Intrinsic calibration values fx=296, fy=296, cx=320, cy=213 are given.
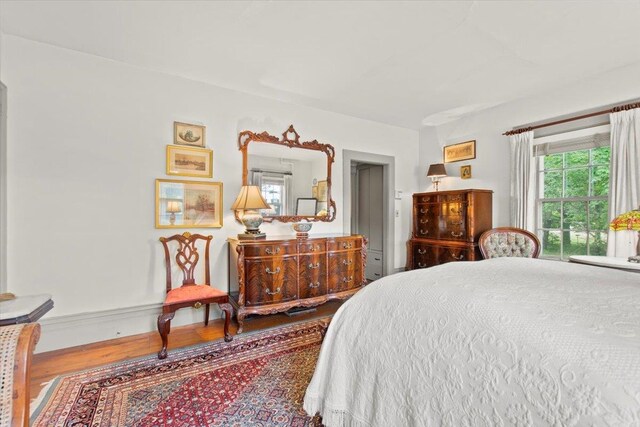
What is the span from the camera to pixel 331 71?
313cm

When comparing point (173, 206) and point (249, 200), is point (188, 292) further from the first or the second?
point (249, 200)

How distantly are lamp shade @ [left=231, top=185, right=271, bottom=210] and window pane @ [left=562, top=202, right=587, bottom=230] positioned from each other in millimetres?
3620

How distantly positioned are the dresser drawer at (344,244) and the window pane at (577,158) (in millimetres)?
2717

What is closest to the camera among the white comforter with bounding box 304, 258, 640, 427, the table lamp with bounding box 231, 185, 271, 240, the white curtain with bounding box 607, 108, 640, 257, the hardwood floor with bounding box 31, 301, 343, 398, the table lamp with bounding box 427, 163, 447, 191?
the white comforter with bounding box 304, 258, 640, 427

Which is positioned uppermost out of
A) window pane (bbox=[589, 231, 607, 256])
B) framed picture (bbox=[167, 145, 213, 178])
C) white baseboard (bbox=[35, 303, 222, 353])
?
framed picture (bbox=[167, 145, 213, 178])

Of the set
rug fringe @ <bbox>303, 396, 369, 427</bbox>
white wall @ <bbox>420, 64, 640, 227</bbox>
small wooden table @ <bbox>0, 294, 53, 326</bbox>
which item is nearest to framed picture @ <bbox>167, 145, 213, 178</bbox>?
small wooden table @ <bbox>0, 294, 53, 326</bbox>

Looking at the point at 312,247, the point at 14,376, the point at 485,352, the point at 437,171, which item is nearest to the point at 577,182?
the point at 437,171

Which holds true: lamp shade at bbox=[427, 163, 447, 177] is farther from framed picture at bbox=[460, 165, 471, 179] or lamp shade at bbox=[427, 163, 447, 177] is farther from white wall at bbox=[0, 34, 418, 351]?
white wall at bbox=[0, 34, 418, 351]

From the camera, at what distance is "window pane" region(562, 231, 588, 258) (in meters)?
3.45

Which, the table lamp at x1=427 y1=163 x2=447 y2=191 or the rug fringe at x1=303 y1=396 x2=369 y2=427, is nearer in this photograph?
the rug fringe at x1=303 y1=396 x2=369 y2=427

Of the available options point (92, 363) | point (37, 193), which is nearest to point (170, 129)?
point (37, 193)

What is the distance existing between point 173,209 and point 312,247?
1583 millimetres

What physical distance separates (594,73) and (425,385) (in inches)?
156

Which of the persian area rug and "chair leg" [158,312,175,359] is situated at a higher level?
"chair leg" [158,312,175,359]
